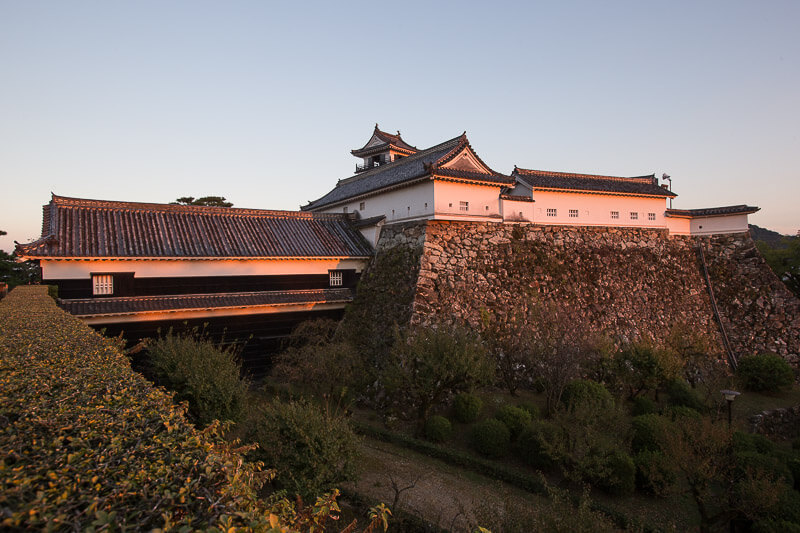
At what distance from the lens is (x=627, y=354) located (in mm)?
18438

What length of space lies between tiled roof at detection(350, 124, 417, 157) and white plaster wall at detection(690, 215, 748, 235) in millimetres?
23672

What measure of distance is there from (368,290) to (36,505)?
61.7ft

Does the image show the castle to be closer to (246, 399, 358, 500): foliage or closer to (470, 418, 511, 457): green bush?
(470, 418, 511, 457): green bush

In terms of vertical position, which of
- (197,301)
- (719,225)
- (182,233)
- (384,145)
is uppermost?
(384,145)

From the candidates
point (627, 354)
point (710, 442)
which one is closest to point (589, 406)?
point (710, 442)

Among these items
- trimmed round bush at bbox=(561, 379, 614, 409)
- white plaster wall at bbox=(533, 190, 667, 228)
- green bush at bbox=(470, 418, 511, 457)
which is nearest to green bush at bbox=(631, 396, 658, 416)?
trimmed round bush at bbox=(561, 379, 614, 409)

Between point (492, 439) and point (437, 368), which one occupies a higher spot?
point (437, 368)

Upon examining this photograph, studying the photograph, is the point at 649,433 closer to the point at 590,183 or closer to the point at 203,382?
the point at 203,382

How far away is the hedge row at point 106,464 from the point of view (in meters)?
2.53

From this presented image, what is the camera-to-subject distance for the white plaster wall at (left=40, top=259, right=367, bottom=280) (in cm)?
1623

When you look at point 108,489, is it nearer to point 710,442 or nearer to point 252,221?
point 710,442

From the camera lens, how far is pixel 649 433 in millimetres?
13641

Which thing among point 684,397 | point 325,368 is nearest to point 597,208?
point 684,397

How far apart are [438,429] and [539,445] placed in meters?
3.27
